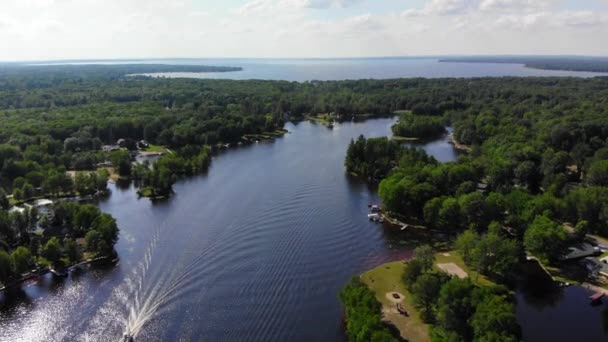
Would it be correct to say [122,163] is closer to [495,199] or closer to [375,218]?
[375,218]

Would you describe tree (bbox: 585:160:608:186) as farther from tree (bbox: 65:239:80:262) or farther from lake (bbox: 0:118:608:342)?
tree (bbox: 65:239:80:262)

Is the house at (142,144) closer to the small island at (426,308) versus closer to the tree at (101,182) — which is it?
the tree at (101,182)

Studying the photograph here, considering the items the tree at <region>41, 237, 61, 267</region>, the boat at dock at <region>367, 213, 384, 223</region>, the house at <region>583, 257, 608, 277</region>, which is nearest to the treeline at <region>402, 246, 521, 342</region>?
the house at <region>583, 257, 608, 277</region>

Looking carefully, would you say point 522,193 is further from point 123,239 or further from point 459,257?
point 123,239

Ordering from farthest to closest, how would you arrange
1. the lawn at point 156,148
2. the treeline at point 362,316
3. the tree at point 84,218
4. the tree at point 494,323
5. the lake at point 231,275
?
the lawn at point 156,148
the tree at point 84,218
the lake at point 231,275
the treeline at point 362,316
the tree at point 494,323

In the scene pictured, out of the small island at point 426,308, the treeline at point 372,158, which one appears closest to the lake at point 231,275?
the small island at point 426,308
